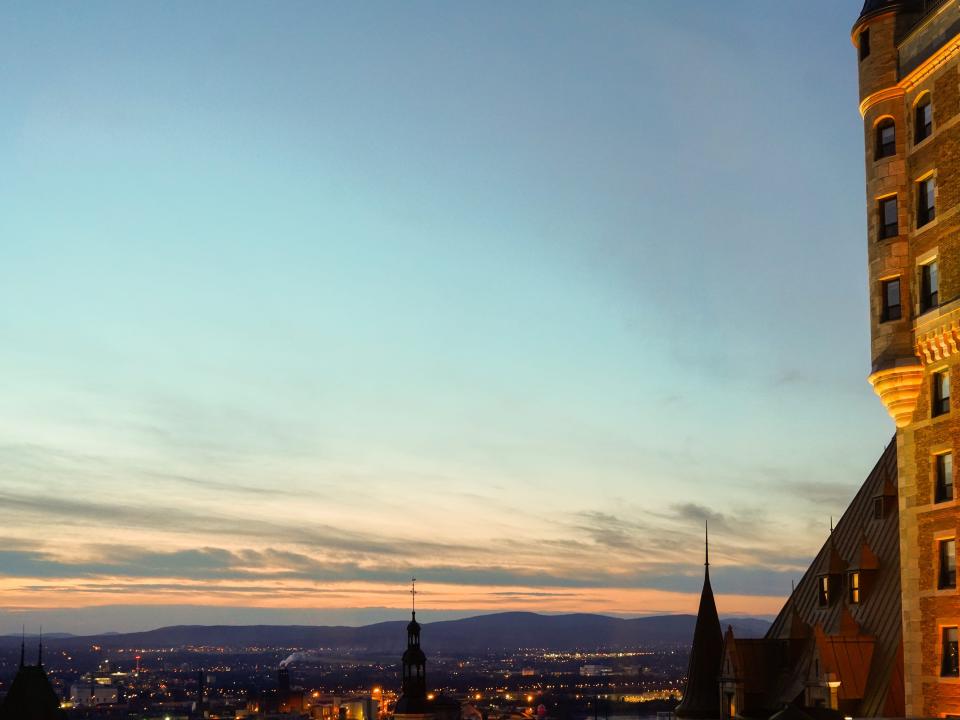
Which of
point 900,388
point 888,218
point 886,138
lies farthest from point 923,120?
point 900,388

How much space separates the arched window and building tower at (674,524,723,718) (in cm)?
2618

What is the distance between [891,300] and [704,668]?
26.7 meters

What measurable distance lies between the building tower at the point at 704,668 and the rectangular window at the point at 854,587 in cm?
805

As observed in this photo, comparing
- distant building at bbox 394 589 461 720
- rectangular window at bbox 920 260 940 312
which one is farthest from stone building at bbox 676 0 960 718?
distant building at bbox 394 589 461 720

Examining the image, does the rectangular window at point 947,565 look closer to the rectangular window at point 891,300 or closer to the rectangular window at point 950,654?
the rectangular window at point 950,654

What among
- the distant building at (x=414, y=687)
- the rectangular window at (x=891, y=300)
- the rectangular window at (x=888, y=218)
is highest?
the rectangular window at (x=888, y=218)

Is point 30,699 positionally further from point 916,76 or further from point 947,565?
point 916,76

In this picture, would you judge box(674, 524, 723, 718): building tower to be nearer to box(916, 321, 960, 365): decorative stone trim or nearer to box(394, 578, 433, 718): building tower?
box(916, 321, 960, 365): decorative stone trim

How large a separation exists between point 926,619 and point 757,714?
1951 cm

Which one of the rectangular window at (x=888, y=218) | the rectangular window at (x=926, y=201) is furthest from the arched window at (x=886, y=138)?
the rectangular window at (x=926, y=201)

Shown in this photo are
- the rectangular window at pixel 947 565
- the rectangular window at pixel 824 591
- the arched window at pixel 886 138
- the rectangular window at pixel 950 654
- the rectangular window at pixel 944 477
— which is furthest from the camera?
the rectangular window at pixel 824 591

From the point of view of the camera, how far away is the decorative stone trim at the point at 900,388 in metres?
35.3

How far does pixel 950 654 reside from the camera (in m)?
33.9

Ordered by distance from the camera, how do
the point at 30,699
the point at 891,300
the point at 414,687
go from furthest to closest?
the point at 414,687 → the point at 30,699 → the point at 891,300
